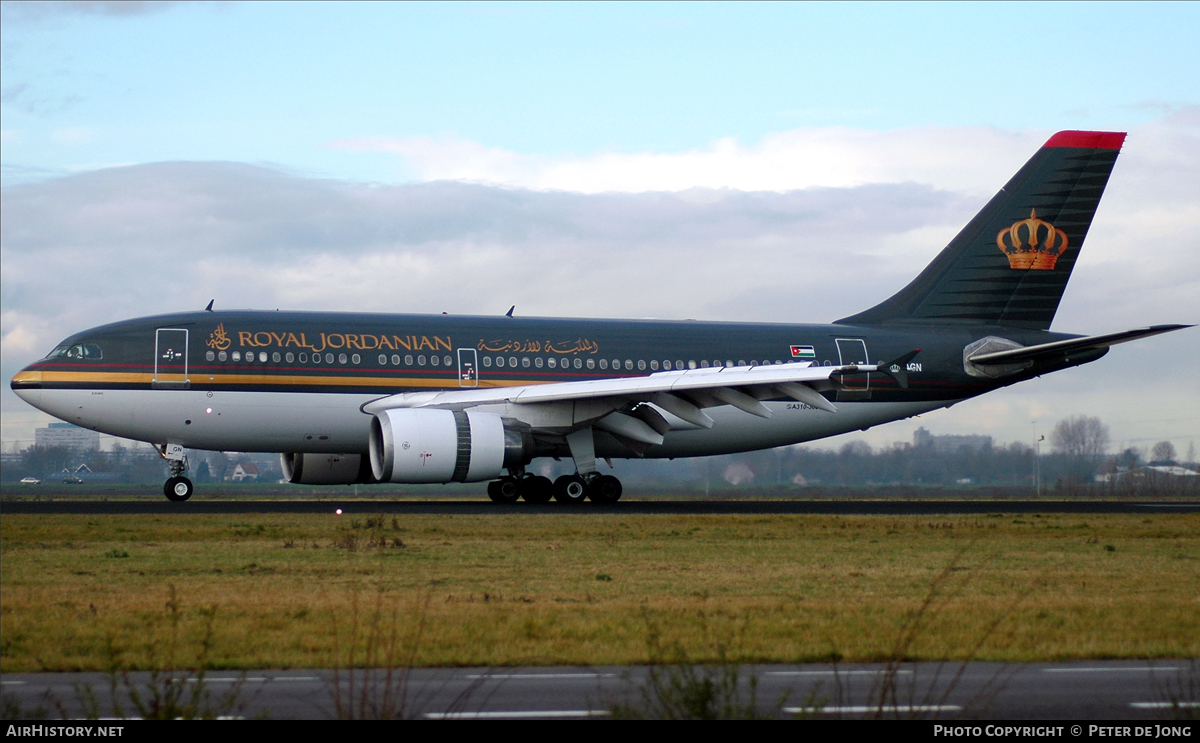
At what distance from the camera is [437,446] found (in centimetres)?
2448

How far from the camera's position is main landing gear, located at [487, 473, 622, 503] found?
2759 centimetres

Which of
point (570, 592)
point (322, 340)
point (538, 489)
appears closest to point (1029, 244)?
point (538, 489)

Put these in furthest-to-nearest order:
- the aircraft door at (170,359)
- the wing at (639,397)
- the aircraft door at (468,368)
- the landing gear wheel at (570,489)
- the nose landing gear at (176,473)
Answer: the aircraft door at (468,368) < the landing gear wheel at (570,489) < the nose landing gear at (176,473) < the aircraft door at (170,359) < the wing at (639,397)

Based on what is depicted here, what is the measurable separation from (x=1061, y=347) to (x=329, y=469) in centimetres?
1761

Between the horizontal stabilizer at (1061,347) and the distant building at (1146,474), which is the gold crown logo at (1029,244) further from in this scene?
the distant building at (1146,474)

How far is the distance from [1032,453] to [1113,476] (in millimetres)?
3113

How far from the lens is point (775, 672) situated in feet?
27.8

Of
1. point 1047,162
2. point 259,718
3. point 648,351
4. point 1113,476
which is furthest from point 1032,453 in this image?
point 259,718

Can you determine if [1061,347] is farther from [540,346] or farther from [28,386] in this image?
[28,386]

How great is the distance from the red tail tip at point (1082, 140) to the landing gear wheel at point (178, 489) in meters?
23.1

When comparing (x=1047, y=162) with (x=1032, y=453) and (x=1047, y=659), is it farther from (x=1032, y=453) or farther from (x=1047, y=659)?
(x=1047, y=659)

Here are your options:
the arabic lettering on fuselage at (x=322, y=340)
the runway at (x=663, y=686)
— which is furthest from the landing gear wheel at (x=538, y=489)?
the runway at (x=663, y=686)

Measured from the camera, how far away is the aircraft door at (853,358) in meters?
30.8

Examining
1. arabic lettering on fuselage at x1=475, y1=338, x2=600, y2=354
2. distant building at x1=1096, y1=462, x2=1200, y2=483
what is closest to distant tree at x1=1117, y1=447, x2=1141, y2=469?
distant building at x1=1096, y1=462, x2=1200, y2=483
